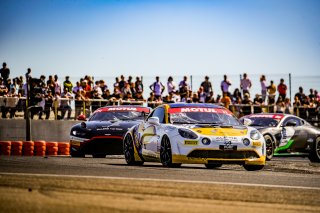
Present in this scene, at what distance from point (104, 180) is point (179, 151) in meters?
4.60

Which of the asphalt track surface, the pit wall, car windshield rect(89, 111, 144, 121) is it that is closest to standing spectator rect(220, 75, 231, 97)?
the pit wall

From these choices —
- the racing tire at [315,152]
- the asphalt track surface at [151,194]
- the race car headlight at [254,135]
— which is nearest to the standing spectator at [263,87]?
the racing tire at [315,152]

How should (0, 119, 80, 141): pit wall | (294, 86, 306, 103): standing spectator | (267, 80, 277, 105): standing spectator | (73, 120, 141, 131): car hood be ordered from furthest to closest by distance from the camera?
(294, 86, 306, 103): standing spectator, (267, 80, 277, 105): standing spectator, (0, 119, 80, 141): pit wall, (73, 120, 141, 131): car hood

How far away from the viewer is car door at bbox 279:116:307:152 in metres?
21.7

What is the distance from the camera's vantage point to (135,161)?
16.0 meters

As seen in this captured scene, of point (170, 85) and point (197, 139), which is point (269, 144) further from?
point (170, 85)

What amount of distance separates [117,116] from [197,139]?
6.29 m

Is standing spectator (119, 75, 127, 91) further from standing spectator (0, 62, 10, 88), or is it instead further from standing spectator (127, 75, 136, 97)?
standing spectator (0, 62, 10, 88)

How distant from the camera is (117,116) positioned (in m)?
20.1

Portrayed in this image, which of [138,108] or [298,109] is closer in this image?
[138,108]

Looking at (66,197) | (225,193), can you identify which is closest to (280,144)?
(225,193)

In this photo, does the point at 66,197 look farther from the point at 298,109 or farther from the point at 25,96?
the point at 298,109

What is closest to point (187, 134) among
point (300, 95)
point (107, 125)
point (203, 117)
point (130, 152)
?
point (203, 117)

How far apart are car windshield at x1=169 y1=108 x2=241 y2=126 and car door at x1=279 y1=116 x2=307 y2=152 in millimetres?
6485
